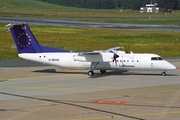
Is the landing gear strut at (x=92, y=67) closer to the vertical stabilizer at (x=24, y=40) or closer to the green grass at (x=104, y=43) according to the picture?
the vertical stabilizer at (x=24, y=40)

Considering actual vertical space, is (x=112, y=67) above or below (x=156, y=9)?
below

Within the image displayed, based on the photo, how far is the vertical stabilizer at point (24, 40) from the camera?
3341 centimetres

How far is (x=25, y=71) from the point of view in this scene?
34406mm

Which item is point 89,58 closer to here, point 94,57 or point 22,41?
point 94,57

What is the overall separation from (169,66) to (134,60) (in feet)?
13.6

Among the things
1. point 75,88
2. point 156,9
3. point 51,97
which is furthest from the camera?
point 156,9

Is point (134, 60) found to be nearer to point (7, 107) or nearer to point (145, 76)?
point (145, 76)

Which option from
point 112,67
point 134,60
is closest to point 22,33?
point 112,67

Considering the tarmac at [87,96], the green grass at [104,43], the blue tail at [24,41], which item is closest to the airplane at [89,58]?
the blue tail at [24,41]

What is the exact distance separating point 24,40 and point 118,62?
12549mm

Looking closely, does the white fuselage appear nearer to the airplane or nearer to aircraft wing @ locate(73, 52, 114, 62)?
the airplane

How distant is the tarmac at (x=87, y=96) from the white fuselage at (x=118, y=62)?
1122mm

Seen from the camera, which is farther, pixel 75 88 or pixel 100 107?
pixel 75 88

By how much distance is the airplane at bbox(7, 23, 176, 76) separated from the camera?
3080cm
